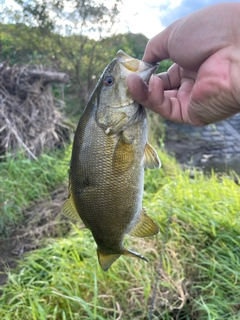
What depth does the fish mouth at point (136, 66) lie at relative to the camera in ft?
4.58

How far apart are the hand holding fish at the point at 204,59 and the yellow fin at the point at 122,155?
18 cm

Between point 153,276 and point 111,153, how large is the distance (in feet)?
6.47

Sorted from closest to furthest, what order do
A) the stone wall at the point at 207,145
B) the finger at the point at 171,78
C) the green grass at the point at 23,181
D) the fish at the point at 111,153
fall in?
the fish at the point at 111,153 → the finger at the point at 171,78 → the green grass at the point at 23,181 → the stone wall at the point at 207,145

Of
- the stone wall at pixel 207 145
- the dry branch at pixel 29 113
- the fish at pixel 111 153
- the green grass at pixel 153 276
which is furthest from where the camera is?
the stone wall at pixel 207 145

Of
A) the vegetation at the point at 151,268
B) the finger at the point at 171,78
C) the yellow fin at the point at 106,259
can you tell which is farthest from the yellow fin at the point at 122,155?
the vegetation at the point at 151,268

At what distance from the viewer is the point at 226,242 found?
3.50 m

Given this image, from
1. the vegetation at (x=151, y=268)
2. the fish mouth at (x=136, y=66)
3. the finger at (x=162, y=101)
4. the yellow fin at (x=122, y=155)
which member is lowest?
the vegetation at (x=151, y=268)

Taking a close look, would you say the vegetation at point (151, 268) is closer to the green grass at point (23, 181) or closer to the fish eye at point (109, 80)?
the green grass at point (23, 181)

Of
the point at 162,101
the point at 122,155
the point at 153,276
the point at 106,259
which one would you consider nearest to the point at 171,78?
the point at 162,101

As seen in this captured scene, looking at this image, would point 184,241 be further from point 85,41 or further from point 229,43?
point 85,41

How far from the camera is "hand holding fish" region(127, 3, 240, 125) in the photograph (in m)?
1.36

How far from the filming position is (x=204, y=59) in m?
1.49

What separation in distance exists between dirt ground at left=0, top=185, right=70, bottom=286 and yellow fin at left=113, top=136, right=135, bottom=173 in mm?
2619

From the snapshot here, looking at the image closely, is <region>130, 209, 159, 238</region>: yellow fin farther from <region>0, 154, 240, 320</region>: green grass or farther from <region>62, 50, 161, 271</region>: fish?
<region>0, 154, 240, 320</region>: green grass
